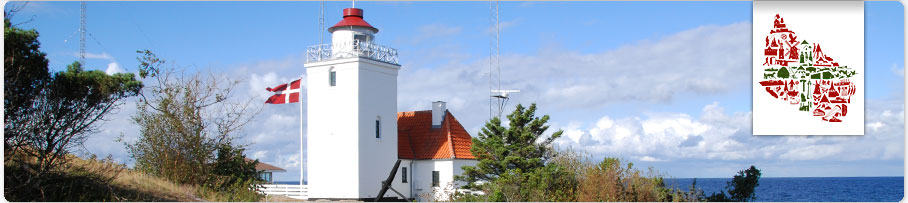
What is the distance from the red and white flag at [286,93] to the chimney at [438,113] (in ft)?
20.6

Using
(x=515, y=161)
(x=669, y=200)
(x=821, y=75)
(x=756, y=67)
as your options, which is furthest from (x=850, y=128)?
(x=515, y=161)

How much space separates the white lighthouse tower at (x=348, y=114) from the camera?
24.3 metres

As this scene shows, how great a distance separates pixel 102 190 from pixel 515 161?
12.0 meters

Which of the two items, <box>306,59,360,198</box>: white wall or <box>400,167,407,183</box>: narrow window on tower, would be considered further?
<box>400,167,407,183</box>: narrow window on tower

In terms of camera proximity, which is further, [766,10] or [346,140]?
[346,140]

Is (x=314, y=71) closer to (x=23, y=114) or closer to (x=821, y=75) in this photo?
(x=23, y=114)

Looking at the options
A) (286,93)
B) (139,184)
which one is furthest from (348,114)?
(139,184)

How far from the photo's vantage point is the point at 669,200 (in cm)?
1750

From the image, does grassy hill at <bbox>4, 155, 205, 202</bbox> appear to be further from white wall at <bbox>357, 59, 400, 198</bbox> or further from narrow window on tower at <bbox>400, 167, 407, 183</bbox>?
narrow window on tower at <bbox>400, 167, 407, 183</bbox>

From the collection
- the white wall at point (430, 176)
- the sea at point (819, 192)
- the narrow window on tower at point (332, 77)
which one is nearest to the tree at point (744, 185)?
A: the sea at point (819, 192)

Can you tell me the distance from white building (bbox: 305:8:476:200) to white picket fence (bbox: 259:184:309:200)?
0.74 metres

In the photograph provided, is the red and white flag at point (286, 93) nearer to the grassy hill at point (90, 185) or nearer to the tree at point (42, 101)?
the grassy hill at point (90, 185)

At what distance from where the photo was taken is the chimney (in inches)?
1112

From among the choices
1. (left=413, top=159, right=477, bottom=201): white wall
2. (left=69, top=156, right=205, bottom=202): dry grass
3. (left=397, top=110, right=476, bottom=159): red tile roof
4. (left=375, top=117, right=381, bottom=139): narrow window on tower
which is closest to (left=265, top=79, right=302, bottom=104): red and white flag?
(left=375, top=117, right=381, bottom=139): narrow window on tower
